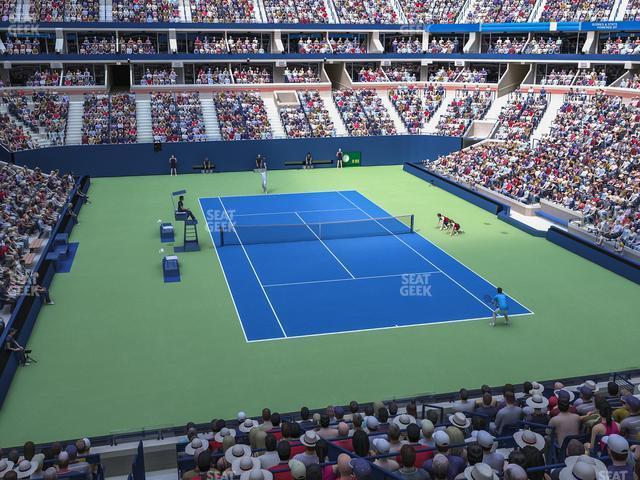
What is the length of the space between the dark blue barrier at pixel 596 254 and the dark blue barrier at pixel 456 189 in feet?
15.8

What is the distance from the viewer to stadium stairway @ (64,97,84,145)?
1768 inches

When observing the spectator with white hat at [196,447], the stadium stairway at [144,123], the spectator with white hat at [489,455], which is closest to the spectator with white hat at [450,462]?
the spectator with white hat at [489,455]

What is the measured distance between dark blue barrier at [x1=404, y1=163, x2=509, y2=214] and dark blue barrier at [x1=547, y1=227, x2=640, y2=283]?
4818 millimetres

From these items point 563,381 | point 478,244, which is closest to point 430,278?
point 478,244

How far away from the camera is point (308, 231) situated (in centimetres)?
3108

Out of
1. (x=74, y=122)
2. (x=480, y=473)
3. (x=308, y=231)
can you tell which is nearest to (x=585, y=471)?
(x=480, y=473)

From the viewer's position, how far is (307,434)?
30.5 ft

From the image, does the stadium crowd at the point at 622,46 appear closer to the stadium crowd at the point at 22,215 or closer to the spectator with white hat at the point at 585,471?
the stadium crowd at the point at 22,215

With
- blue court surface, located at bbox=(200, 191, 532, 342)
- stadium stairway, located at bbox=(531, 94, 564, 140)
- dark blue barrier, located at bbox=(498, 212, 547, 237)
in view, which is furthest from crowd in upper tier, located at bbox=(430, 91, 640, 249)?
blue court surface, located at bbox=(200, 191, 532, 342)

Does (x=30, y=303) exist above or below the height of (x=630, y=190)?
below

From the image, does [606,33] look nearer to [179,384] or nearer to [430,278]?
[430,278]

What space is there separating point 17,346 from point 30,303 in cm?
299

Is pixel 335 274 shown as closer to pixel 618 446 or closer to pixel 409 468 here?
pixel 409 468

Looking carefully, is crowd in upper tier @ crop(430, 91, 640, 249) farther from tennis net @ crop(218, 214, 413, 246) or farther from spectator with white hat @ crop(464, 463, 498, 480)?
spectator with white hat @ crop(464, 463, 498, 480)
